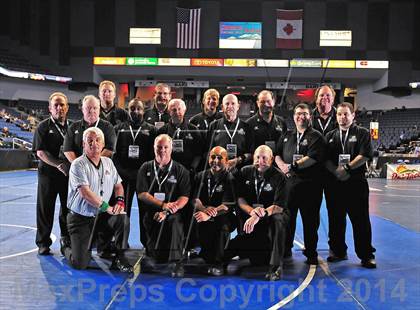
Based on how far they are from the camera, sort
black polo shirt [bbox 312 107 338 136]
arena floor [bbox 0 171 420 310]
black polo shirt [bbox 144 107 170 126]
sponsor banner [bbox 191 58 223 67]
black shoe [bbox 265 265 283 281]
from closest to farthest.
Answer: arena floor [bbox 0 171 420 310] < black shoe [bbox 265 265 283 281] < black polo shirt [bbox 312 107 338 136] < black polo shirt [bbox 144 107 170 126] < sponsor banner [bbox 191 58 223 67]

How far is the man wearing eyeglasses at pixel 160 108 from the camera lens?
6.00 meters

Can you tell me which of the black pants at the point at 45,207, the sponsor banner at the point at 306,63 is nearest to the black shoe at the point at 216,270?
the black pants at the point at 45,207

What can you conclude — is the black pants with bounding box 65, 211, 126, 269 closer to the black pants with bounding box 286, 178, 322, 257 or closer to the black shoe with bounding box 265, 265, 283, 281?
the black shoe with bounding box 265, 265, 283, 281

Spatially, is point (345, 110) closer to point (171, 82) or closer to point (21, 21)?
point (171, 82)

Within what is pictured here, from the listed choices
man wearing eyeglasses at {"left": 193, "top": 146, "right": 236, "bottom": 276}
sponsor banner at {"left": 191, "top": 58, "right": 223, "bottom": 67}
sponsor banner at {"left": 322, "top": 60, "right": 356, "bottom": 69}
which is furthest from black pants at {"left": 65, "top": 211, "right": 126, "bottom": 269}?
sponsor banner at {"left": 322, "top": 60, "right": 356, "bottom": 69}

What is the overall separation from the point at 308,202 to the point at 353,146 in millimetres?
897

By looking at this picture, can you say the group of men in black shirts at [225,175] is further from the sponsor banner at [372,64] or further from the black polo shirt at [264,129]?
the sponsor banner at [372,64]

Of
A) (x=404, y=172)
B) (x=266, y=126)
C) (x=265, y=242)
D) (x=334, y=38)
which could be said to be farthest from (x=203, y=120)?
(x=334, y=38)

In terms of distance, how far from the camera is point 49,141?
5379 millimetres

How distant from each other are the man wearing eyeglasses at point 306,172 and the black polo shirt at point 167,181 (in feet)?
4.13

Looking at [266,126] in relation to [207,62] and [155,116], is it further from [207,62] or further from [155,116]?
[207,62]

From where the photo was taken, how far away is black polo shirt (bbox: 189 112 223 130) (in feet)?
18.9

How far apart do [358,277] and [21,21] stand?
3126cm

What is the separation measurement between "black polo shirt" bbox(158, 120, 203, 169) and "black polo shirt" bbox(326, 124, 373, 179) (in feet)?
5.61
